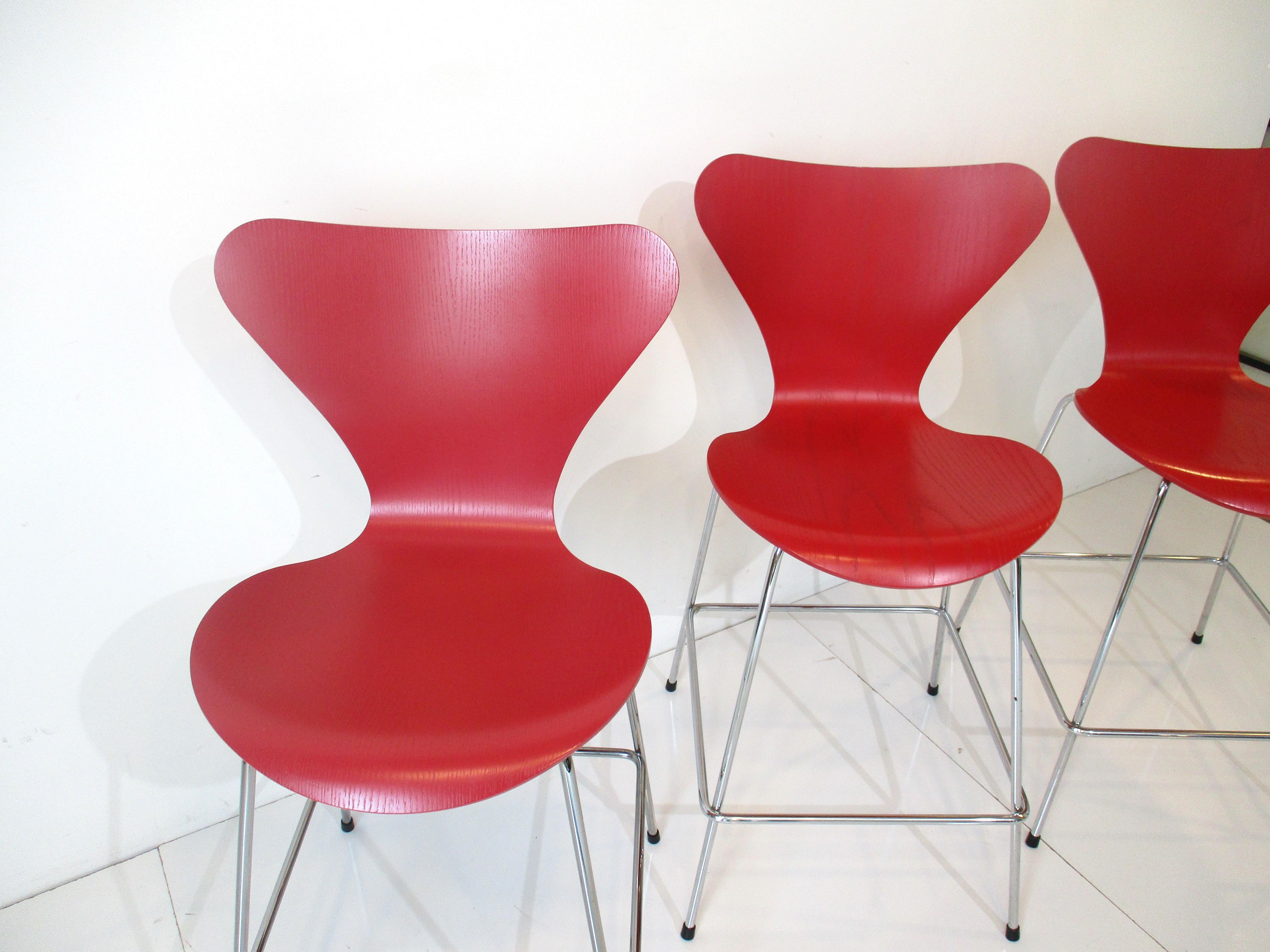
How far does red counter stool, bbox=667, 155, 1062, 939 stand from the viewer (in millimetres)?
1183

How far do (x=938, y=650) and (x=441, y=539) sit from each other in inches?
41.8

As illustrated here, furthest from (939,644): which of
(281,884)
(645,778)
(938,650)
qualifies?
(281,884)

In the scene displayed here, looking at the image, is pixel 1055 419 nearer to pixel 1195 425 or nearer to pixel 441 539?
pixel 1195 425

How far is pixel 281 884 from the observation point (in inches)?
45.4

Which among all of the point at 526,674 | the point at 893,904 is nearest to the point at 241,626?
the point at 526,674

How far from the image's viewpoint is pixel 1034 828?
1.39 m

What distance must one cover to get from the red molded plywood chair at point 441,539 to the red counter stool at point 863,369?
0.26 m

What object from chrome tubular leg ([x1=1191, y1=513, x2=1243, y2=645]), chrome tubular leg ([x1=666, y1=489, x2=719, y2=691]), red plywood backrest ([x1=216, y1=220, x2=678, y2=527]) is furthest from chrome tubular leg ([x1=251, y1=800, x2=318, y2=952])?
chrome tubular leg ([x1=1191, y1=513, x2=1243, y2=645])

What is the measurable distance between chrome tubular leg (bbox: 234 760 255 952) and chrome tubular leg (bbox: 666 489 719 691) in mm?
783

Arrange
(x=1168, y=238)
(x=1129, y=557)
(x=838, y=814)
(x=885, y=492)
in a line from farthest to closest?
(x=1129, y=557)
(x=1168, y=238)
(x=838, y=814)
(x=885, y=492)

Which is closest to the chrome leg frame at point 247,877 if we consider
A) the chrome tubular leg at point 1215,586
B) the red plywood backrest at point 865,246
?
the red plywood backrest at point 865,246

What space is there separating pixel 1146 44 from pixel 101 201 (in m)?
2.13

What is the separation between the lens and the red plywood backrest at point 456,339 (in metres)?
1.09

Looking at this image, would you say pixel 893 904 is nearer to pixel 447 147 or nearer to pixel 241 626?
pixel 241 626
